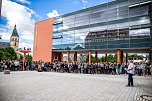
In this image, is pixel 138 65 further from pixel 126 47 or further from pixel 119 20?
pixel 119 20

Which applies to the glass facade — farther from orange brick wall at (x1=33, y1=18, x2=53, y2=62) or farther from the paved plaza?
the paved plaza

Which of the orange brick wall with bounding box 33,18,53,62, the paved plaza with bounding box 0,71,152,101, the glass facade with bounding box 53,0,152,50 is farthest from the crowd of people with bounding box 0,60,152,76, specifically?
the orange brick wall with bounding box 33,18,53,62

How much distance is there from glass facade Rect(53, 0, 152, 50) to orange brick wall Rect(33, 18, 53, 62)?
2400 millimetres

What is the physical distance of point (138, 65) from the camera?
19.7 meters

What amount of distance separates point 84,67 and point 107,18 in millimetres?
12952

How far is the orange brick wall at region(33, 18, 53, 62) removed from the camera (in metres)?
42.7

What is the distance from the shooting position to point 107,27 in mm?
30531

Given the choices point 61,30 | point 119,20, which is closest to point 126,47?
point 119,20

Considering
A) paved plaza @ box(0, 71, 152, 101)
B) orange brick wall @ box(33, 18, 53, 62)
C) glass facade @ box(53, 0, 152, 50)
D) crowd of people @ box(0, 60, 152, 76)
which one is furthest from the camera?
orange brick wall @ box(33, 18, 53, 62)

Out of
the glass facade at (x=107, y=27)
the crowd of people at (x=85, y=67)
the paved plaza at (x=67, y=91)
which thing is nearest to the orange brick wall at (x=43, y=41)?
the glass facade at (x=107, y=27)

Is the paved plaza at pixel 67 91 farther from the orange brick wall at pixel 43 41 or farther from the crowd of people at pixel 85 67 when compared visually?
the orange brick wall at pixel 43 41

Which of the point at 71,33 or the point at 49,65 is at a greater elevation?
the point at 71,33

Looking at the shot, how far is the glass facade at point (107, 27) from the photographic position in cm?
2584

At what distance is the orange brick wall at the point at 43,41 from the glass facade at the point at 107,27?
2.40 metres
